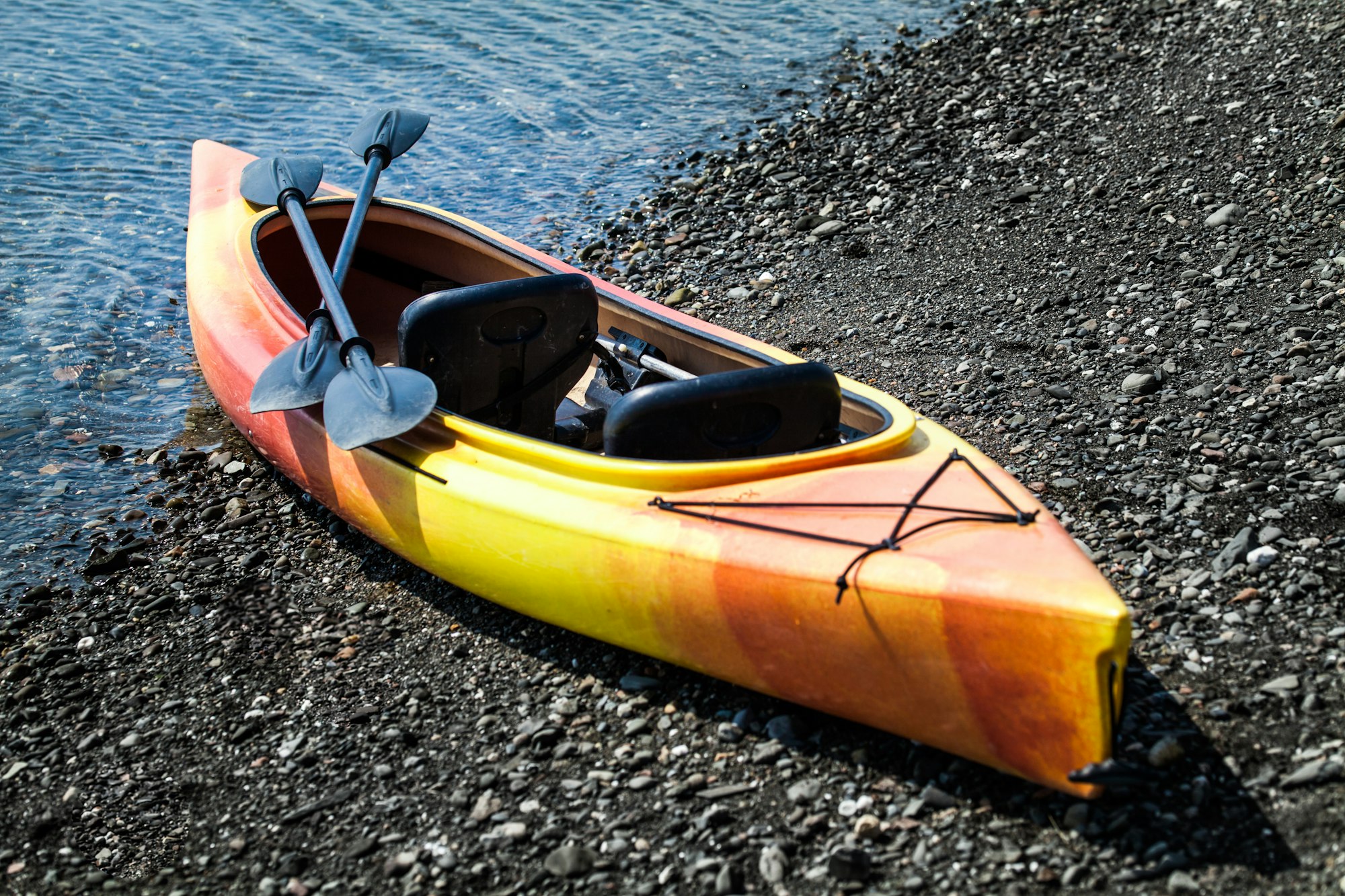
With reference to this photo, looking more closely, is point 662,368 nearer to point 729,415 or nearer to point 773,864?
point 729,415

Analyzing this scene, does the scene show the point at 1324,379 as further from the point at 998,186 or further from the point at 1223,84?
the point at 1223,84

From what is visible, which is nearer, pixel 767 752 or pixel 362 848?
pixel 362 848

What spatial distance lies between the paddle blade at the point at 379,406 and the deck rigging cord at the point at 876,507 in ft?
3.49

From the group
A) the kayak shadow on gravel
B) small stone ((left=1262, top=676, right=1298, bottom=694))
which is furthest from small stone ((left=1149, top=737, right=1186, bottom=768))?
small stone ((left=1262, top=676, right=1298, bottom=694))

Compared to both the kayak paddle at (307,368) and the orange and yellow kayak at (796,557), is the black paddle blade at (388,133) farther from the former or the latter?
the orange and yellow kayak at (796,557)

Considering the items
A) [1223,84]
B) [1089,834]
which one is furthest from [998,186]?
[1089,834]

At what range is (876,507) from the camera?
3.39 m

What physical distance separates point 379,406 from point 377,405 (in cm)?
1

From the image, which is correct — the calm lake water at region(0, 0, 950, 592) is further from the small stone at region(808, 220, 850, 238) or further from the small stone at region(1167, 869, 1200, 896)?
the small stone at region(1167, 869, 1200, 896)

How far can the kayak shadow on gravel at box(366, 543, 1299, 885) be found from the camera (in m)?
2.86

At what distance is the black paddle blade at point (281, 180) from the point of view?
5.69 metres

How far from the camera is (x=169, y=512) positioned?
531 cm

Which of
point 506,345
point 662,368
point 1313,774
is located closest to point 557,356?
point 506,345

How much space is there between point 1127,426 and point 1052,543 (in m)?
1.79
